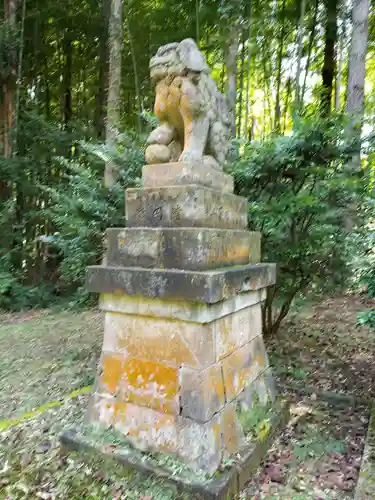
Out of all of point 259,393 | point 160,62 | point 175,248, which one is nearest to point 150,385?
point 175,248

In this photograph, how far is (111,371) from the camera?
2604 millimetres

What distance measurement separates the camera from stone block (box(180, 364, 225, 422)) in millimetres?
2215

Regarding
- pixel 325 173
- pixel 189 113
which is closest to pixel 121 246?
pixel 189 113

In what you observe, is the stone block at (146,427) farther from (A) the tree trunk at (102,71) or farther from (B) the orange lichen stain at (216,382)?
(A) the tree trunk at (102,71)

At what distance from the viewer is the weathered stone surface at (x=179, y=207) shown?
239 centimetres

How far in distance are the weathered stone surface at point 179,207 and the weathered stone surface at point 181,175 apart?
69 mm

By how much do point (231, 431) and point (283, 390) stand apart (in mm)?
1558

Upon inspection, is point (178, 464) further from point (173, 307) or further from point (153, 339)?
point (173, 307)

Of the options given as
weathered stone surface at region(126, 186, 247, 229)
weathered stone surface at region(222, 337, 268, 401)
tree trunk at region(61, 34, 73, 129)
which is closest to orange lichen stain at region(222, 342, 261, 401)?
weathered stone surface at region(222, 337, 268, 401)

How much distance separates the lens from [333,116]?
3.81 m

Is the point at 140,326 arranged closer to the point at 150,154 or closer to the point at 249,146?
the point at 150,154

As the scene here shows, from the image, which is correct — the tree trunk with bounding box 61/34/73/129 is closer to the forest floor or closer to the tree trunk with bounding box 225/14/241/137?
the tree trunk with bounding box 225/14/241/137

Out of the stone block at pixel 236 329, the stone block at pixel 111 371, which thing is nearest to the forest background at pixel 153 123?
the stone block at pixel 236 329

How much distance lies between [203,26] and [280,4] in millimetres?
2259
